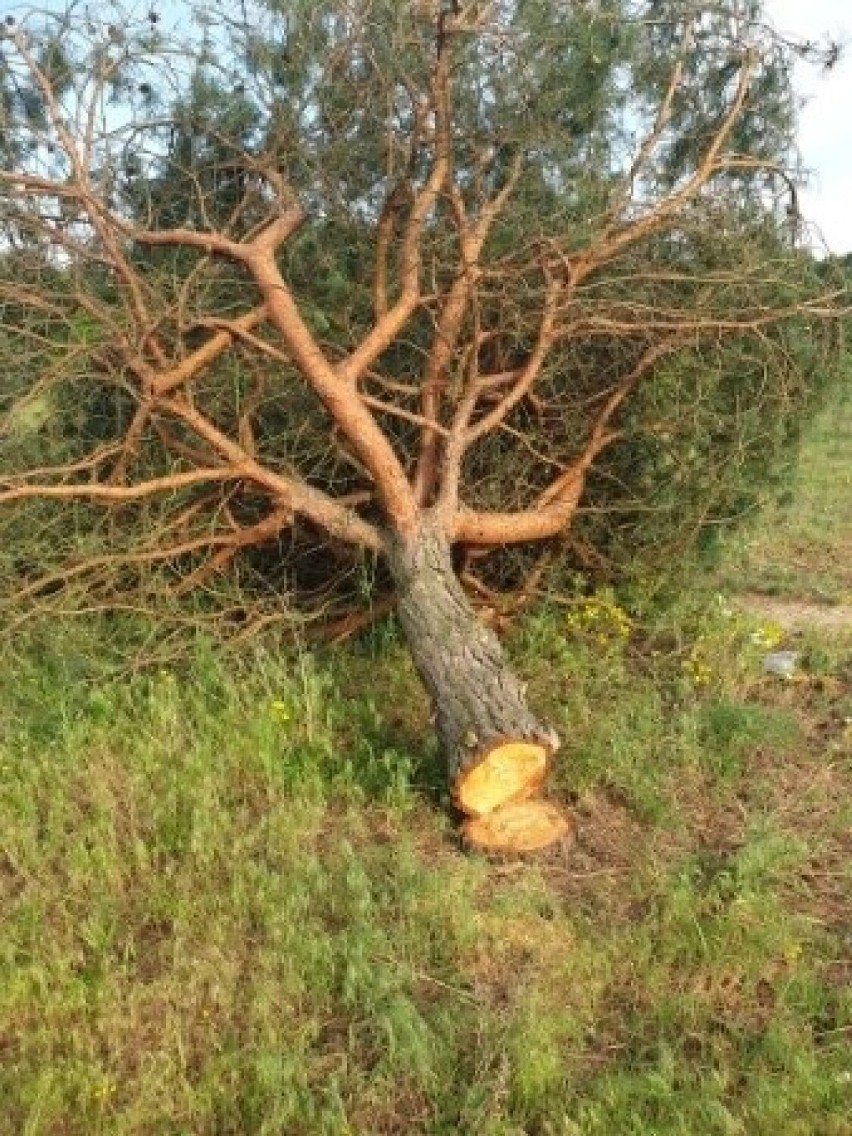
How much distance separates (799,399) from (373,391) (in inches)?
79.6

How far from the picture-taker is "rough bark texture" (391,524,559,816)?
12.1 ft

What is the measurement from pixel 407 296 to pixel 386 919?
2.40 m

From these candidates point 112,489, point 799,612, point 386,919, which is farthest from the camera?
point 799,612

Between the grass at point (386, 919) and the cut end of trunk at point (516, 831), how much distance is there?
0.08 meters

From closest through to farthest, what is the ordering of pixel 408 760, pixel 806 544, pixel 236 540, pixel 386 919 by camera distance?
1. pixel 386 919
2. pixel 408 760
3. pixel 236 540
4. pixel 806 544

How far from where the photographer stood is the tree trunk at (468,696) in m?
3.68

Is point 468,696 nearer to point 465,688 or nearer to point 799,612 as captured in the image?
→ point 465,688

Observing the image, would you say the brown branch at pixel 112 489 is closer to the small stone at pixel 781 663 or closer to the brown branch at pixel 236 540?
the brown branch at pixel 236 540

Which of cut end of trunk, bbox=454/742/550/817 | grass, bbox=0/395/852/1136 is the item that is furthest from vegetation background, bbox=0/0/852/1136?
cut end of trunk, bbox=454/742/550/817

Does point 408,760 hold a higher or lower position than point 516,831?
higher

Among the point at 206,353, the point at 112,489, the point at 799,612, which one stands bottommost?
the point at 799,612

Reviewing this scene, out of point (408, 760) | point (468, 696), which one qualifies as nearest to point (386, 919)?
point (408, 760)

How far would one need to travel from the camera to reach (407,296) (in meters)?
4.52

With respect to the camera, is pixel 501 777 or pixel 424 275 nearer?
pixel 501 777
